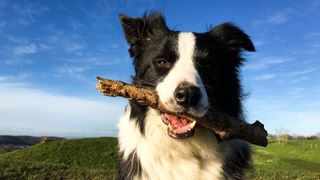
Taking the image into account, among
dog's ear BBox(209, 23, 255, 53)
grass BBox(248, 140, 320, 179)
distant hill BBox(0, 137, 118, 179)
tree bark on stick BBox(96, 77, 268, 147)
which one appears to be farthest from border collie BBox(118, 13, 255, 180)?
grass BBox(248, 140, 320, 179)

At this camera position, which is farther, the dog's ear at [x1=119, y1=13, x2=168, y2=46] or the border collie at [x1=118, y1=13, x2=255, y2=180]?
the dog's ear at [x1=119, y1=13, x2=168, y2=46]

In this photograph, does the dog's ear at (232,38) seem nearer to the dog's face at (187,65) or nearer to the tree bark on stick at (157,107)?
the dog's face at (187,65)

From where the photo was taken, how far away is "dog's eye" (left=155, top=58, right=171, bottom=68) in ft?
19.8

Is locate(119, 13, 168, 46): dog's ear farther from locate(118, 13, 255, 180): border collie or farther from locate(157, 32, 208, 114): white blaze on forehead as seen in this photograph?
locate(157, 32, 208, 114): white blaze on forehead

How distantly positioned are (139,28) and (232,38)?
140 cm

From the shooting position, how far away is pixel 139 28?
700cm

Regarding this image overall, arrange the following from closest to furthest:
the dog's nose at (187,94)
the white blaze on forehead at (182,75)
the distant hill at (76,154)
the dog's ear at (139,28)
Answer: the dog's nose at (187,94)
the white blaze on forehead at (182,75)
the dog's ear at (139,28)
the distant hill at (76,154)

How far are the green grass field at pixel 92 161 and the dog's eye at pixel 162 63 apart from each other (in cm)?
845

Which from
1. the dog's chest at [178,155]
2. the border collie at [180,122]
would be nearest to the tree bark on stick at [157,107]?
the border collie at [180,122]

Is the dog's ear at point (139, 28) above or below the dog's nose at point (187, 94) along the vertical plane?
above

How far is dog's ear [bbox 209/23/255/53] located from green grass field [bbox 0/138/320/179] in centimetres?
Result: 807

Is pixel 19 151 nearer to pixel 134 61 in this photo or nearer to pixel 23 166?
pixel 23 166

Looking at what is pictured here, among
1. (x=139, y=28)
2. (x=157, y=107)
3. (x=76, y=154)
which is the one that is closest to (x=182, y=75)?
(x=157, y=107)

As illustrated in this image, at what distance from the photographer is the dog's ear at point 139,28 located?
692 cm
